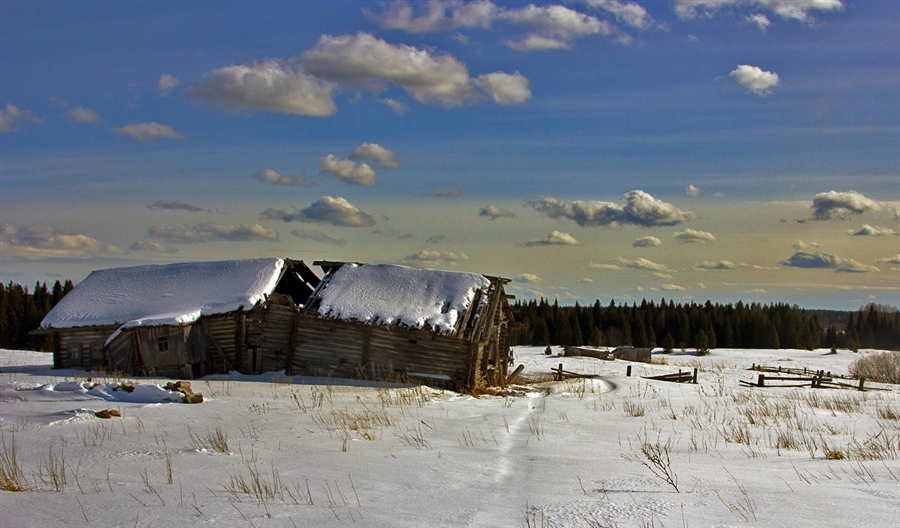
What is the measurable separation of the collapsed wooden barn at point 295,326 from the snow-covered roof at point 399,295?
0.04 metres

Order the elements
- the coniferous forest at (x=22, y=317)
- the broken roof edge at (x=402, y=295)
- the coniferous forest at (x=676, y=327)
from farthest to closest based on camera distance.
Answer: the coniferous forest at (x=676, y=327) < the coniferous forest at (x=22, y=317) < the broken roof edge at (x=402, y=295)

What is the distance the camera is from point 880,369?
123 ft

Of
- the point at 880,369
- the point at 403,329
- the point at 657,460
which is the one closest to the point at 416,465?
the point at 657,460

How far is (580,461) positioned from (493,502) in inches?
92.5

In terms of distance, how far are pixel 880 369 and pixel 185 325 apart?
38989mm

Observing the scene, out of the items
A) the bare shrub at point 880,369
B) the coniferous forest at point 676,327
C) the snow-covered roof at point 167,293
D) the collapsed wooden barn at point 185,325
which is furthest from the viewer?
the coniferous forest at point 676,327

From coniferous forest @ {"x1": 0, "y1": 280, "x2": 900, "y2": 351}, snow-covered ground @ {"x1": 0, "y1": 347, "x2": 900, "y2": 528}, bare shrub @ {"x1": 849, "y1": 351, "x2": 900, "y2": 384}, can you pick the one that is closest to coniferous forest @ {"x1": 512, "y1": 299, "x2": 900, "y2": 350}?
coniferous forest @ {"x1": 0, "y1": 280, "x2": 900, "y2": 351}

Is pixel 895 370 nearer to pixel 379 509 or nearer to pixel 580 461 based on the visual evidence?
pixel 580 461

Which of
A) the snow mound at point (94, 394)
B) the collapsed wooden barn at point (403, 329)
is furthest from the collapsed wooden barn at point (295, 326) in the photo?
the snow mound at point (94, 394)

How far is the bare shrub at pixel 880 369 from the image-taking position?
35.9m

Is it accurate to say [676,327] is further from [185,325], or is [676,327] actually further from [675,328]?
[185,325]

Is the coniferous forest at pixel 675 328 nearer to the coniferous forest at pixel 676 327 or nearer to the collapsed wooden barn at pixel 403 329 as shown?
the coniferous forest at pixel 676 327

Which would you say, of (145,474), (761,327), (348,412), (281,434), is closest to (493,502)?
(145,474)

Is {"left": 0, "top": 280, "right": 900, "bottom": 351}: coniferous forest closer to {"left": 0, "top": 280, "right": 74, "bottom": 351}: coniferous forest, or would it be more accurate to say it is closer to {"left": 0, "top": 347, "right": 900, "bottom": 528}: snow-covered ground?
{"left": 0, "top": 280, "right": 74, "bottom": 351}: coniferous forest
